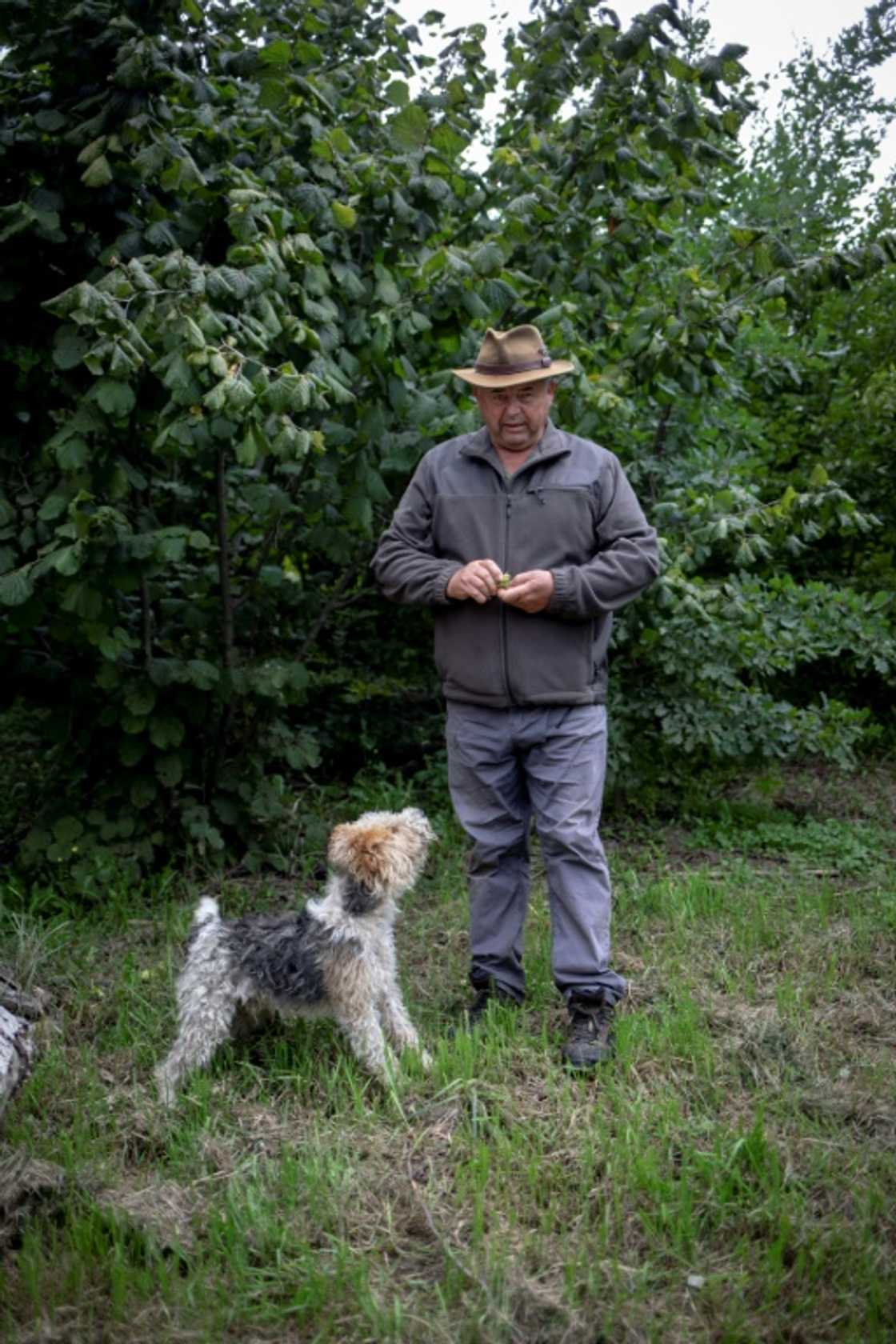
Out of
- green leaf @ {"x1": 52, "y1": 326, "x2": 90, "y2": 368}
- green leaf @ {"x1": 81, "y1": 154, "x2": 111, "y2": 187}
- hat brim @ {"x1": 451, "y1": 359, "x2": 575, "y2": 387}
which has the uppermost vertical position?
green leaf @ {"x1": 81, "y1": 154, "x2": 111, "y2": 187}

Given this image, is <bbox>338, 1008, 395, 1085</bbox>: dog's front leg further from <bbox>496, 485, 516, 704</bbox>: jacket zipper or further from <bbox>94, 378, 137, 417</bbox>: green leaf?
<bbox>94, 378, 137, 417</bbox>: green leaf

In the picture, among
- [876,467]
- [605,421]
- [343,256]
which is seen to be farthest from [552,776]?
[876,467]

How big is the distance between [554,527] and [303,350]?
1657 mm

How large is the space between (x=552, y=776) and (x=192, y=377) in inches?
74.9

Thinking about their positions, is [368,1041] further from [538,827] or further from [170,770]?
[170,770]

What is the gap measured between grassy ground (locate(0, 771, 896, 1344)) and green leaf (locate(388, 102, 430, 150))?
3.45 metres

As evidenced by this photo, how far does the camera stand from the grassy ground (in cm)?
291

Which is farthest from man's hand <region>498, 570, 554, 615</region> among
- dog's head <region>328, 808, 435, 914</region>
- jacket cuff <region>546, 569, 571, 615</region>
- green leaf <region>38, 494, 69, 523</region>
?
green leaf <region>38, 494, 69, 523</region>

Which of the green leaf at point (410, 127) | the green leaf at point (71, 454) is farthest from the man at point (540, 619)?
the green leaf at point (410, 127)

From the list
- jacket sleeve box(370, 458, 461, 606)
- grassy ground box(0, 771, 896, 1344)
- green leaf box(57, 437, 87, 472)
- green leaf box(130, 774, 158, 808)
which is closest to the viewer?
grassy ground box(0, 771, 896, 1344)

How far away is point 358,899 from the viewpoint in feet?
13.5

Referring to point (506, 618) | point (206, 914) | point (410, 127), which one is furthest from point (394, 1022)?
point (410, 127)

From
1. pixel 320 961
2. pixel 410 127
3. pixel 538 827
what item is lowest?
pixel 320 961

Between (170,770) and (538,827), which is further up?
(538,827)
